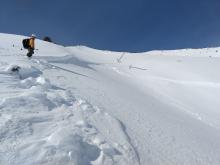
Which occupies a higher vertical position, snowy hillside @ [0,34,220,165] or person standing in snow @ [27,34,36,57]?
person standing in snow @ [27,34,36,57]

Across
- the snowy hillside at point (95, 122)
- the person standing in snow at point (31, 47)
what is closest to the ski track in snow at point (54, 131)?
the snowy hillside at point (95, 122)

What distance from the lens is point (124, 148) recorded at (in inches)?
281

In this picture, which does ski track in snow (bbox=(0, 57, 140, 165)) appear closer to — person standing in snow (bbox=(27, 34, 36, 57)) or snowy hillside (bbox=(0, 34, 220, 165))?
snowy hillside (bbox=(0, 34, 220, 165))

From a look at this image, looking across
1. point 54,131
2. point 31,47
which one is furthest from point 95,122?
point 31,47

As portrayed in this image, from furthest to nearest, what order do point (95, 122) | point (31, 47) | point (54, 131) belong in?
1. point (31, 47)
2. point (95, 122)
3. point (54, 131)

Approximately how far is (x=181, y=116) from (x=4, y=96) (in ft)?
21.8

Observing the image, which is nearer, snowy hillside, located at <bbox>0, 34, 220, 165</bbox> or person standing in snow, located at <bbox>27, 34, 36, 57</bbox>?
snowy hillside, located at <bbox>0, 34, 220, 165</bbox>

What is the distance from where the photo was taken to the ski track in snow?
593 cm

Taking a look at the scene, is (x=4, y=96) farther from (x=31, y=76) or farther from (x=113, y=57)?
(x=113, y=57)

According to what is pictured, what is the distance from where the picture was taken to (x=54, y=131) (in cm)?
675

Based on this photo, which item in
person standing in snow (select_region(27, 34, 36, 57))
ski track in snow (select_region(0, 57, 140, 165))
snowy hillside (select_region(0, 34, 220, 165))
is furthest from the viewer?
person standing in snow (select_region(27, 34, 36, 57))

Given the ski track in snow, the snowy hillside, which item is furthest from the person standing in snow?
the ski track in snow

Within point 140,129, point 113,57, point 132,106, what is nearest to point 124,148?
point 140,129

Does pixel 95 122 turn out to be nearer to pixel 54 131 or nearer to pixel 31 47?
pixel 54 131
